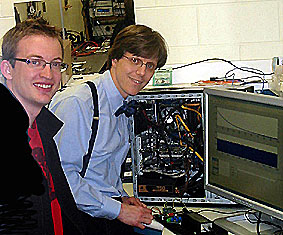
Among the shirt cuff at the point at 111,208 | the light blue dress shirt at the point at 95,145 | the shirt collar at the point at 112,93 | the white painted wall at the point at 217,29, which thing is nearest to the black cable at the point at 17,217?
the light blue dress shirt at the point at 95,145

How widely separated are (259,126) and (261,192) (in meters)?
0.21

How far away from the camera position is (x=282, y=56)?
2.36 m

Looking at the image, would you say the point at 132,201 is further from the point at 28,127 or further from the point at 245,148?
the point at 28,127

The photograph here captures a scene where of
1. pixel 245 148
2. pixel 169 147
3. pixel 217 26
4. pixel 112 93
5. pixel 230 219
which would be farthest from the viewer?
pixel 217 26

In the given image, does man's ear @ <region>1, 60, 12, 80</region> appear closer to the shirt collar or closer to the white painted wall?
the shirt collar

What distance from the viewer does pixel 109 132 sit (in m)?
1.72

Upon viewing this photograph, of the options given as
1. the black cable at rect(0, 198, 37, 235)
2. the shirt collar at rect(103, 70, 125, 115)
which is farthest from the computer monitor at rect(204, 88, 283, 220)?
the black cable at rect(0, 198, 37, 235)

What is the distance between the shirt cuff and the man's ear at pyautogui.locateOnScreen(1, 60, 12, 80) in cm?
93

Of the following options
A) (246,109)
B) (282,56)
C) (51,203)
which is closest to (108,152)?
(246,109)

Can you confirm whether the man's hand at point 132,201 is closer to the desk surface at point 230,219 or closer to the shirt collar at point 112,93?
the desk surface at point 230,219

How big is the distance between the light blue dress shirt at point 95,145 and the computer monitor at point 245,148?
0.33 m

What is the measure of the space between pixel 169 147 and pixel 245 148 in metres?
0.46

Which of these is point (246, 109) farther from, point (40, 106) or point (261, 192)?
point (40, 106)

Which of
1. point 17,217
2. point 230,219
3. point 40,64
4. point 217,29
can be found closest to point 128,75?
point 230,219
